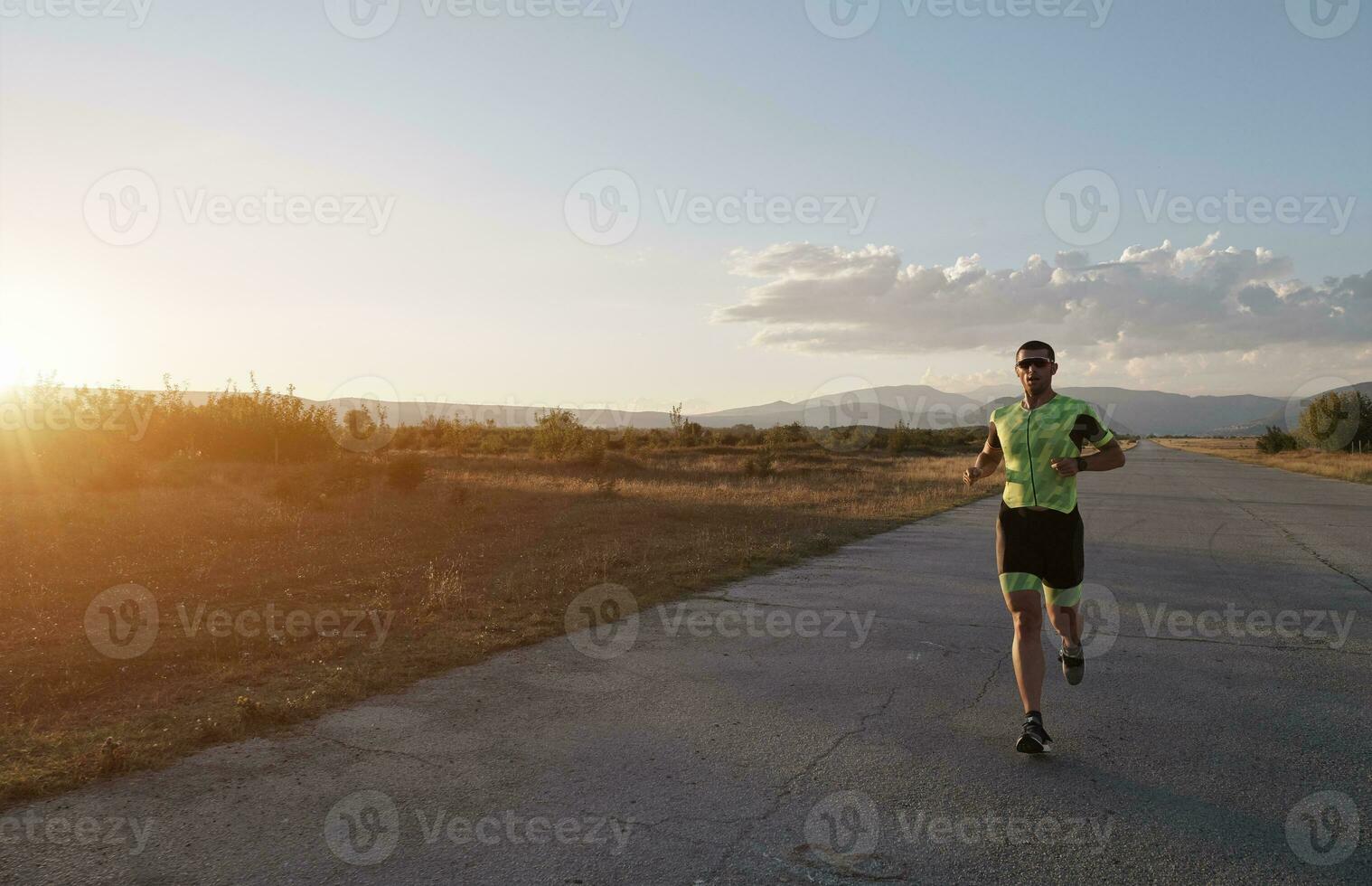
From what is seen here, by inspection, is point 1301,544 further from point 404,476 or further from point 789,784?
point 404,476

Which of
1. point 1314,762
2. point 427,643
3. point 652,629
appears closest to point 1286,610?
point 1314,762

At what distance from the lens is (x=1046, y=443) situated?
4.68 metres

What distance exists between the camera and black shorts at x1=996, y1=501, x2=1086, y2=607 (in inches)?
184

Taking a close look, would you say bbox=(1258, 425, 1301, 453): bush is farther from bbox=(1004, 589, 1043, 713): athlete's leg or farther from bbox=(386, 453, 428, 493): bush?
bbox=(1004, 589, 1043, 713): athlete's leg

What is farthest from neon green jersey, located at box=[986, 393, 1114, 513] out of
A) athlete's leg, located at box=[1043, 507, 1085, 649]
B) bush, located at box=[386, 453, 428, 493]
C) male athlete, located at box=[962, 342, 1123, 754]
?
bush, located at box=[386, 453, 428, 493]

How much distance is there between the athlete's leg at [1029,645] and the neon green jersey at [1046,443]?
1.77 feet

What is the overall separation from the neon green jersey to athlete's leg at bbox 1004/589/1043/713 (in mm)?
540

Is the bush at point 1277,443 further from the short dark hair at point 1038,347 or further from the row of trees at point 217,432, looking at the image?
the short dark hair at point 1038,347

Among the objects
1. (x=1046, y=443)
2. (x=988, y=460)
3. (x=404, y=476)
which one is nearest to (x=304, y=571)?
(x=988, y=460)

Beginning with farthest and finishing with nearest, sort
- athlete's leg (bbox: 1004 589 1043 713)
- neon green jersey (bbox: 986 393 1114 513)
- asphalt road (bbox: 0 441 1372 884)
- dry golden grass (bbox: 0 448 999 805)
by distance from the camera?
dry golden grass (bbox: 0 448 999 805)
athlete's leg (bbox: 1004 589 1043 713)
neon green jersey (bbox: 986 393 1114 513)
asphalt road (bbox: 0 441 1372 884)

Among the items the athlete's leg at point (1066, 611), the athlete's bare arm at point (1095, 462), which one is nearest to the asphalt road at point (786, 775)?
the athlete's leg at point (1066, 611)

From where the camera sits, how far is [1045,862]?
341 centimetres

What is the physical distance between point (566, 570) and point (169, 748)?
6658mm

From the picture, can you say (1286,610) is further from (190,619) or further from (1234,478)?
(1234,478)
